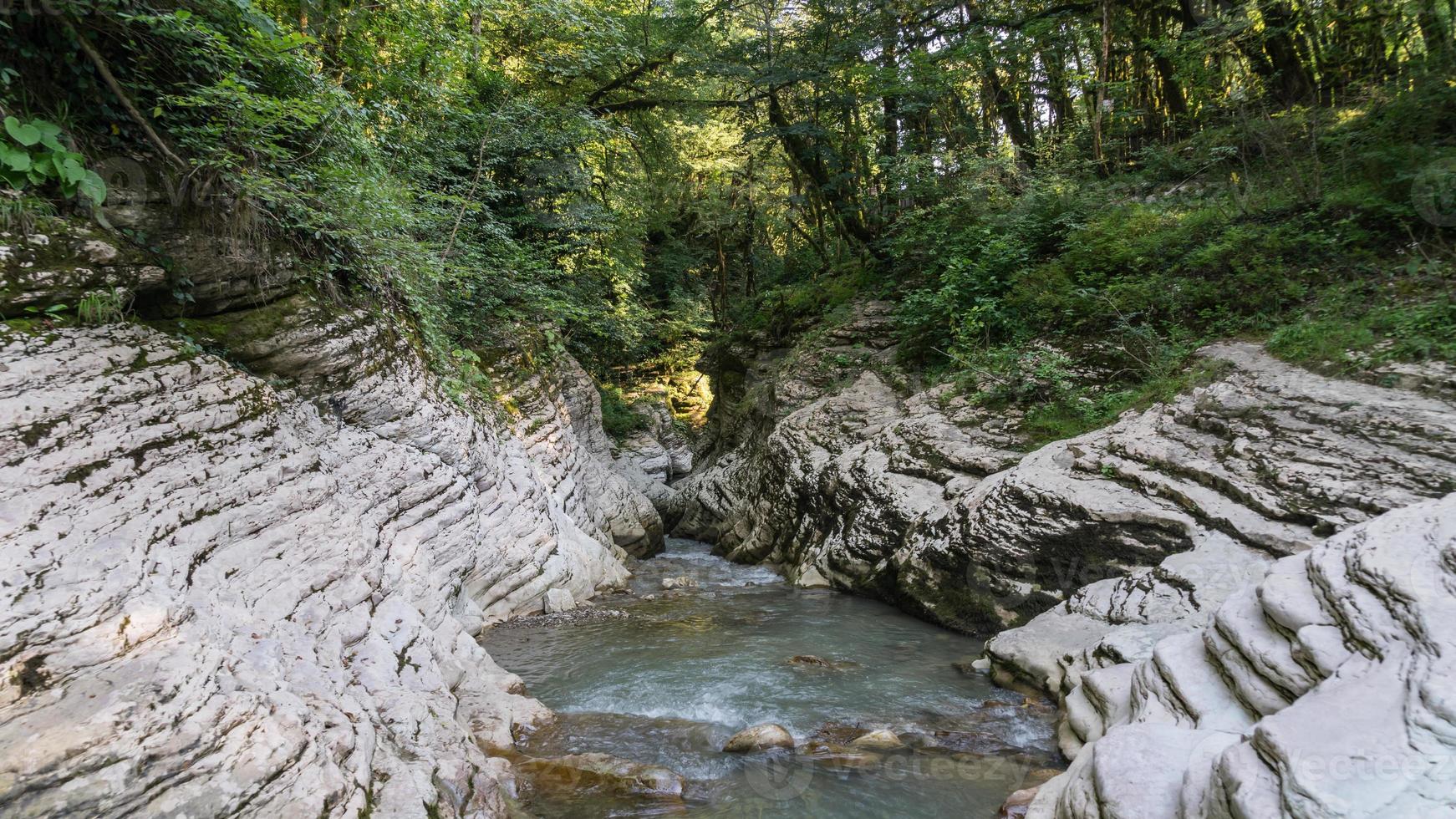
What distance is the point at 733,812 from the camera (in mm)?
4477

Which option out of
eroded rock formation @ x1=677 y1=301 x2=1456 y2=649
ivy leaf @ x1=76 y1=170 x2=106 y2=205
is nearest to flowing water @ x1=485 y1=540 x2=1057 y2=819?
eroded rock formation @ x1=677 y1=301 x2=1456 y2=649

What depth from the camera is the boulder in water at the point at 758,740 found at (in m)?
5.32

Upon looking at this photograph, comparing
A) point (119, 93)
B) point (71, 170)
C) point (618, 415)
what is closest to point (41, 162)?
point (71, 170)

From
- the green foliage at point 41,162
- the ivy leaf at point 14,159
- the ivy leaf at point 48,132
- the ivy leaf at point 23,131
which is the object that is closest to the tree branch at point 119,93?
the green foliage at point 41,162

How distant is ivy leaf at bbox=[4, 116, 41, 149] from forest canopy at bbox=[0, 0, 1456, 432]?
3cm

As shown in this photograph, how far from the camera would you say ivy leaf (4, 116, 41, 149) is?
4.09 m

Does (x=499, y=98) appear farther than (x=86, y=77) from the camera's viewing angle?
Yes

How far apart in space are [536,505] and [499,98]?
816 centimetres

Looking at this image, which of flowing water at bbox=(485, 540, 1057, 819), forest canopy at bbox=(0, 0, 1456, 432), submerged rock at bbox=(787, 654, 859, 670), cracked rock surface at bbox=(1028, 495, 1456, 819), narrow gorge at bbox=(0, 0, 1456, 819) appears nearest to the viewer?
cracked rock surface at bbox=(1028, 495, 1456, 819)

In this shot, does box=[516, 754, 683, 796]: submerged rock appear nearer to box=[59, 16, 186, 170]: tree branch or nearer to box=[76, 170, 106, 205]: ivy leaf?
box=[76, 170, 106, 205]: ivy leaf

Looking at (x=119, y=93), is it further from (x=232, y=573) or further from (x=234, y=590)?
(x=234, y=590)

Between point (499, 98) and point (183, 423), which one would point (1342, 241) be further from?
point (499, 98)

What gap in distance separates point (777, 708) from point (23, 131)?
6935 millimetres

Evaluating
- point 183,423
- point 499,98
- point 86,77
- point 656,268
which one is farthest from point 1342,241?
point 656,268
